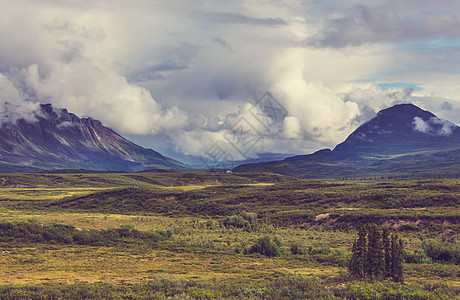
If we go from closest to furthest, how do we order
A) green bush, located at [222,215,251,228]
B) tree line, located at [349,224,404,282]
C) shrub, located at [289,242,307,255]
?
tree line, located at [349,224,404,282] < shrub, located at [289,242,307,255] < green bush, located at [222,215,251,228]

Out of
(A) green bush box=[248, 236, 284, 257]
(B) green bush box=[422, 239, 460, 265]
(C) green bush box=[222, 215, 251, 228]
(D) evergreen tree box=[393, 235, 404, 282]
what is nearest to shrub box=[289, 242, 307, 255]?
(A) green bush box=[248, 236, 284, 257]

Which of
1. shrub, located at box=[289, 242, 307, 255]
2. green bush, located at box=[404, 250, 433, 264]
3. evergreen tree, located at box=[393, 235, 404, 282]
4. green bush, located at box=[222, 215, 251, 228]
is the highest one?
evergreen tree, located at box=[393, 235, 404, 282]

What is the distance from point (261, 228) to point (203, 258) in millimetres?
32608

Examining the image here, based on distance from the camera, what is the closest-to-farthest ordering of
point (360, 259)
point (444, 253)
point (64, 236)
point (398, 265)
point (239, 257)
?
point (398, 265) → point (360, 259) → point (444, 253) → point (239, 257) → point (64, 236)

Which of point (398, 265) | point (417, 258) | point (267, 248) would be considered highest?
point (398, 265)

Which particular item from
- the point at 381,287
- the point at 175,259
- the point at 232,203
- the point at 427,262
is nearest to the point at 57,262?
the point at 175,259

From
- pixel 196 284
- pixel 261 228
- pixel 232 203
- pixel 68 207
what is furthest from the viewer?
pixel 68 207

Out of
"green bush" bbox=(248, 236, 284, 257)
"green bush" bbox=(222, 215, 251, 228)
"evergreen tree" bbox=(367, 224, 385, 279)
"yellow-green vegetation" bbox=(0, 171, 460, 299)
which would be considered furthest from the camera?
"green bush" bbox=(222, 215, 251, 228)

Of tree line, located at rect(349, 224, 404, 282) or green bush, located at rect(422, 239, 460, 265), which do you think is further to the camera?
green bush, located at rect(422, 239, 460, 265)

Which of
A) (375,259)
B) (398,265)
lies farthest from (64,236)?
(398,265)

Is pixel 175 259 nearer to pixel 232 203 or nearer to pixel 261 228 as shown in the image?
pixel 261 228

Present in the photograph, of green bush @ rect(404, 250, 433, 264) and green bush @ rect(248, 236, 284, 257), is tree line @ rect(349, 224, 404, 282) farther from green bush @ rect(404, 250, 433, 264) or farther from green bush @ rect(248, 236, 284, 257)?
green bush @ rect(248, 236, 284, 257)

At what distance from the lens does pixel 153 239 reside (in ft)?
194

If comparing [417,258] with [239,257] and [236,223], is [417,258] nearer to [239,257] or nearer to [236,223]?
[239,257]
